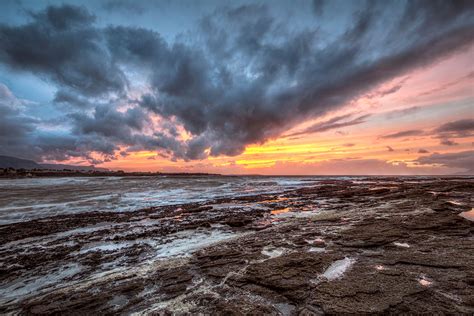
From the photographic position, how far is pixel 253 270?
5.19 m

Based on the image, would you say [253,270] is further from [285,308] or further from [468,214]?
[468,214]

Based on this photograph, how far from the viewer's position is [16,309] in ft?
14.8

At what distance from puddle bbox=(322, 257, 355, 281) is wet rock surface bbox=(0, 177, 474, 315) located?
2 centimetres

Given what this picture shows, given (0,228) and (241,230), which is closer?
(241,230)

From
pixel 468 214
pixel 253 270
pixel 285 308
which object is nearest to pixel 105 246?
pixel 253 270

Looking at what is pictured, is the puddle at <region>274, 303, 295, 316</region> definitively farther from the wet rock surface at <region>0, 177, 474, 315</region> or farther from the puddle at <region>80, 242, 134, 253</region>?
the puddle at <region>80, 242, 134, 253</region>

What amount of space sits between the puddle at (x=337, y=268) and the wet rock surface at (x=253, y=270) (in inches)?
0.8

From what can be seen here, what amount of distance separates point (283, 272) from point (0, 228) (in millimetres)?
14569

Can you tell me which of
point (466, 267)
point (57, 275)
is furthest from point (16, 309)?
point (466, 267)

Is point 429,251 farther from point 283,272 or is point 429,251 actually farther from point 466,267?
point 283,272

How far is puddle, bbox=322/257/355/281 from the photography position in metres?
4.68

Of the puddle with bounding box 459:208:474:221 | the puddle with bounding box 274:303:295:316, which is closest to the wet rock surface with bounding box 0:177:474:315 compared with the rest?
the puddle with bounding box 274:303:295:316

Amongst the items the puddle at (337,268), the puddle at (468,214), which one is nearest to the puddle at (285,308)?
the puddle at (337,268)

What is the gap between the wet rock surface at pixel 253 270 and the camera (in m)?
3.88
